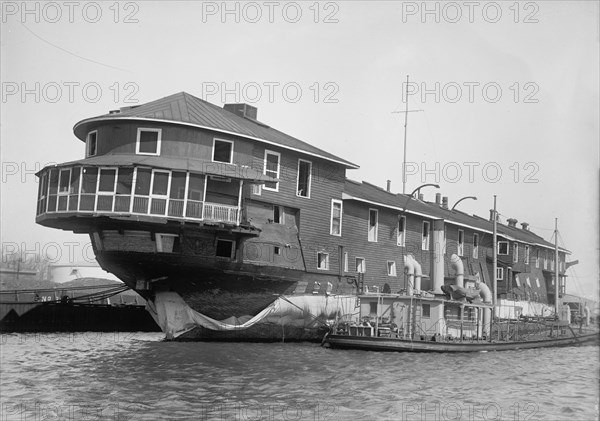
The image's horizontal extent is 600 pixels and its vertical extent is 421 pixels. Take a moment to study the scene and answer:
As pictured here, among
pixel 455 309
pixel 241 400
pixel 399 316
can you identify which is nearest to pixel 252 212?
pixel 399 316

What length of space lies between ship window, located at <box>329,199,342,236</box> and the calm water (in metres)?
10.8

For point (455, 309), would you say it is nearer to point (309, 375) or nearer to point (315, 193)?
point (315, 193)

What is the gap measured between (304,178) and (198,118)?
814 cm

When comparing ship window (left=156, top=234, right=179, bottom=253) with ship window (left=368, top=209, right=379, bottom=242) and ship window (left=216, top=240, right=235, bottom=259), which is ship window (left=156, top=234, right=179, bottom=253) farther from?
ship window (left=368, top=209, right=379, bottom=242)

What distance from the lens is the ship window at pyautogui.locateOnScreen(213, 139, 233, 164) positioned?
38031 millimetres

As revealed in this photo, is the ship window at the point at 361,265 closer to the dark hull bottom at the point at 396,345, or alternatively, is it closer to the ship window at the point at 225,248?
the dark hull bottom at the point at 396,345

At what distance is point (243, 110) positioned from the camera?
46.0 metres

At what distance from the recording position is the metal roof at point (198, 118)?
119 ft

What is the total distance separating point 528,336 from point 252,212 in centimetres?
2190

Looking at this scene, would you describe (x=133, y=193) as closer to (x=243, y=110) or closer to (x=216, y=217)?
(x=216, y=217)

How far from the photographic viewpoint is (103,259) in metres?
36.2

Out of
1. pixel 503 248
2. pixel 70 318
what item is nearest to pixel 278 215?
pixel 70 318

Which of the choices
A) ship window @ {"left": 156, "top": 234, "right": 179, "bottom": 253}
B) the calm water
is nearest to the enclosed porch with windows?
ship window @ {"left": 156, "top": 234, "right": 179, "bottom": 253}

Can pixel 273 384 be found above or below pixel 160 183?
below
